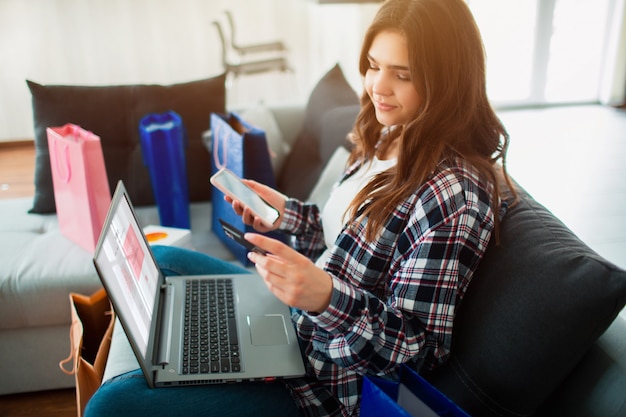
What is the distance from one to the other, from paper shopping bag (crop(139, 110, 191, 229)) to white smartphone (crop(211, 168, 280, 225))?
0.56 metres

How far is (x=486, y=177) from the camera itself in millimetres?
1004

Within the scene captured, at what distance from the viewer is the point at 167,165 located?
187 cm

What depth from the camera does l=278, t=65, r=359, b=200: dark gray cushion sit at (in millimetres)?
1974

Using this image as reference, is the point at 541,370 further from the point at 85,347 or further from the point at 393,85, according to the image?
the point at 85,347

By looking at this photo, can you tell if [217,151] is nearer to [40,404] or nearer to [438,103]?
[40,404]

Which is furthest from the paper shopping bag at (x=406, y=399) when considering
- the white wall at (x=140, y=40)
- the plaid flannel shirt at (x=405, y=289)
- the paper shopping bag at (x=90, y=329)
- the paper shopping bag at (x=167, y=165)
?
the white wall at (x=140, y=40)

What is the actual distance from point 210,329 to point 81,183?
2.58 feet

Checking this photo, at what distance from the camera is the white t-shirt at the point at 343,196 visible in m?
1.23

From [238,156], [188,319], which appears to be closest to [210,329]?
[188,319]

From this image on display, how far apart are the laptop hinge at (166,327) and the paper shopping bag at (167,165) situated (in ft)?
2.16

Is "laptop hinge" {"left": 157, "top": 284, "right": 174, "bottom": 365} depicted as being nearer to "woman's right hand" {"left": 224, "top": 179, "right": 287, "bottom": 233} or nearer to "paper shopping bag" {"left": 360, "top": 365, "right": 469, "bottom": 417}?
"woman's right hand" {"left": 224, "top": 179, "right": 287, "bottom": 233}

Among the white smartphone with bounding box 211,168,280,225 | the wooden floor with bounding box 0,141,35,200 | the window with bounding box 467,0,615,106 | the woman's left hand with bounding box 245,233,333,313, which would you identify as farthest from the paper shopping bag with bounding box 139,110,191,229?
the window with bounding box 467,0,615,106

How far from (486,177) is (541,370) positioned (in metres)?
0.33

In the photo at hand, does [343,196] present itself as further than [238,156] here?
No
